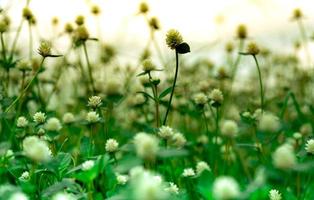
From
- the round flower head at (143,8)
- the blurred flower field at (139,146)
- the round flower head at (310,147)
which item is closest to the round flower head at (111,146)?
the blurred flower field at (139,146)

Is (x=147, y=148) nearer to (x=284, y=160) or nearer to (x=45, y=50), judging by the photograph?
(x=284, y=160)

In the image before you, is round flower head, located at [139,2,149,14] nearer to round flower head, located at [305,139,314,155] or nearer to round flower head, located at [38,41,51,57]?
round flower head, located at [38,41,51,57]

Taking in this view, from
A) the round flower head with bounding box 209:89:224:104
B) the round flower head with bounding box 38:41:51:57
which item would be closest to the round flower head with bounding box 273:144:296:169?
the round flower head with bounding box 38:41:51:57

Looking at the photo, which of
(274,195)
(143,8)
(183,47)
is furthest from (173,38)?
(143,8)

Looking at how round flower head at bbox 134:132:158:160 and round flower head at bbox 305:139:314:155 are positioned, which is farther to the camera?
round flower head at bbox 305:139:314:155

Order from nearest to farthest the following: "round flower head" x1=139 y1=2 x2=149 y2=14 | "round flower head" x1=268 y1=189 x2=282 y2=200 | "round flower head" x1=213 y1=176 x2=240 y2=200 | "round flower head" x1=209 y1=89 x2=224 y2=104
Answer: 1. "round flower head" x1=213 y1=176 x2=240 y2=200
2. "round flower head" x1=268 y1=189 x2=282 y2=200
3. "round flower head" x1=209 y1=89 x2=224 y2=104
4. "round flower head" x1=139 y1=2 x2=149 y2=14

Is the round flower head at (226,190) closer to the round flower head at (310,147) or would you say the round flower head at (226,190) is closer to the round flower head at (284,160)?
the round flower head at (284,160)

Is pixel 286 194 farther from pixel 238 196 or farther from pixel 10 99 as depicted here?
pixel 10 99

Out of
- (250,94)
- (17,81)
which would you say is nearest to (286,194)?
(17,81)

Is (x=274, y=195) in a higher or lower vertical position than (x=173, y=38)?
lower
